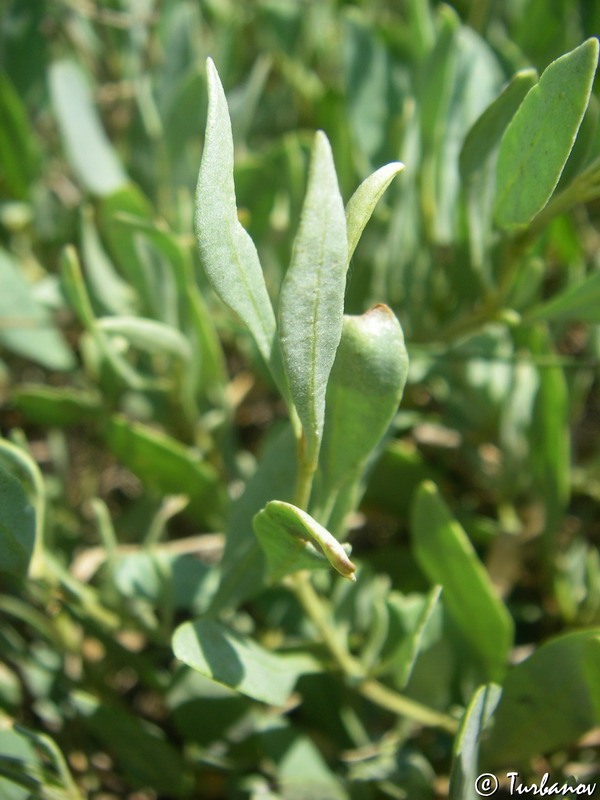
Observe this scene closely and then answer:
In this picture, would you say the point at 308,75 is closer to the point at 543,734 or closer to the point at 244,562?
the point at 244,562

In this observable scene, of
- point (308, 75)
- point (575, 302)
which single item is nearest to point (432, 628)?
point (575, 302)

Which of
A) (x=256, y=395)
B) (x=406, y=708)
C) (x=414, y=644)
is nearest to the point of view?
(x=414, y=644)

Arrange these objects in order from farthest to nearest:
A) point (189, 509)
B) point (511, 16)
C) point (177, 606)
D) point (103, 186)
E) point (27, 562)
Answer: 1. point (511, 16)
2. point (103, 186)
3. point (189, 509)
4. point (177, 606)
5. point (27, 562)

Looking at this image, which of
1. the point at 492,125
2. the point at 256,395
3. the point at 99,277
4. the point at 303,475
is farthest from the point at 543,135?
the point at 256,395

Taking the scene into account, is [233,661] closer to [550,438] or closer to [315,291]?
[315,291]

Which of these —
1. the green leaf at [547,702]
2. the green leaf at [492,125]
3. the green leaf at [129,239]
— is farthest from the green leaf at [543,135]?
the green leaf at [129,239]
